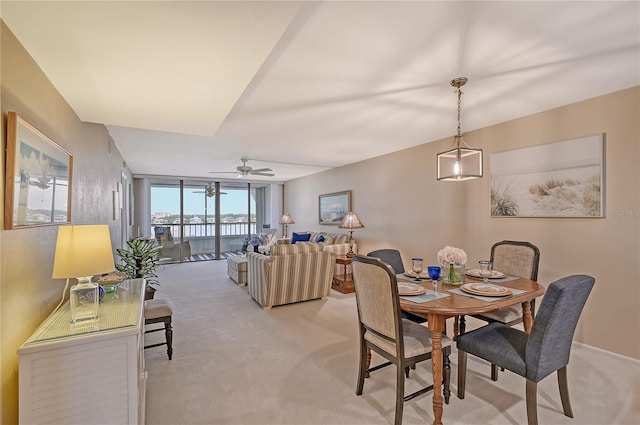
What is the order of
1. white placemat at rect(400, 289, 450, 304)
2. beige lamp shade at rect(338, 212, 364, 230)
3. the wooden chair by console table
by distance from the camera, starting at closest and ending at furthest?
white placemat at rect(400, 289, 450, 304) < the wooden chair by console table < beige lamp shade at rect(338, 212, 364, 230)

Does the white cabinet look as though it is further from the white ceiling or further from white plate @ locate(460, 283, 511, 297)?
white plate @ locate(460, 283, 511, 297)

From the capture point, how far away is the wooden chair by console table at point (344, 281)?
4929 mm

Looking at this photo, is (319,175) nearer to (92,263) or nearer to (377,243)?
(377,243)

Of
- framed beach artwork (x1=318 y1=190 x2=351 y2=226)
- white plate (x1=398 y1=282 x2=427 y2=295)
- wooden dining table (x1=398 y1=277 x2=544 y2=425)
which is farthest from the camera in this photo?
framed beach artwork (x1=318 y1=190 x2=351 y2=226)

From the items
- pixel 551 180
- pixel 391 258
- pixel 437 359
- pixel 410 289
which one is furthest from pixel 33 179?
pixel 551 180

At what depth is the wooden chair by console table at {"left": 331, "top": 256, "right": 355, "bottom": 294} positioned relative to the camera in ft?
16.2

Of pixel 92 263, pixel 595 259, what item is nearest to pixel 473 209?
pixel 595 259

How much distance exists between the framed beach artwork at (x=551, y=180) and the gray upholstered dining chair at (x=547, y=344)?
5.05ft

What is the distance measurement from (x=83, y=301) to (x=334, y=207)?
542 centimetres

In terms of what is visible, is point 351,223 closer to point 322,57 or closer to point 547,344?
point 322,57

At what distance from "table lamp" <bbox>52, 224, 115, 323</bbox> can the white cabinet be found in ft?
0.36

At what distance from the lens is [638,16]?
5.21 feet

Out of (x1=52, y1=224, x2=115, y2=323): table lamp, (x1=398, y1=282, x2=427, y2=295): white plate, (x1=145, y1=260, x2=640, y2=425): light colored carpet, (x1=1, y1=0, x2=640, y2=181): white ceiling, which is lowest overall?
(x1=145, y1=260, x2=640, y2=425): light colored carpet

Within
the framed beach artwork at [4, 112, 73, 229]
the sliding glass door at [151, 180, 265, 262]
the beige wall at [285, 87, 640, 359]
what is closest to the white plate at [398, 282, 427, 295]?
the beige wall at [285, 87, 640, 359]
